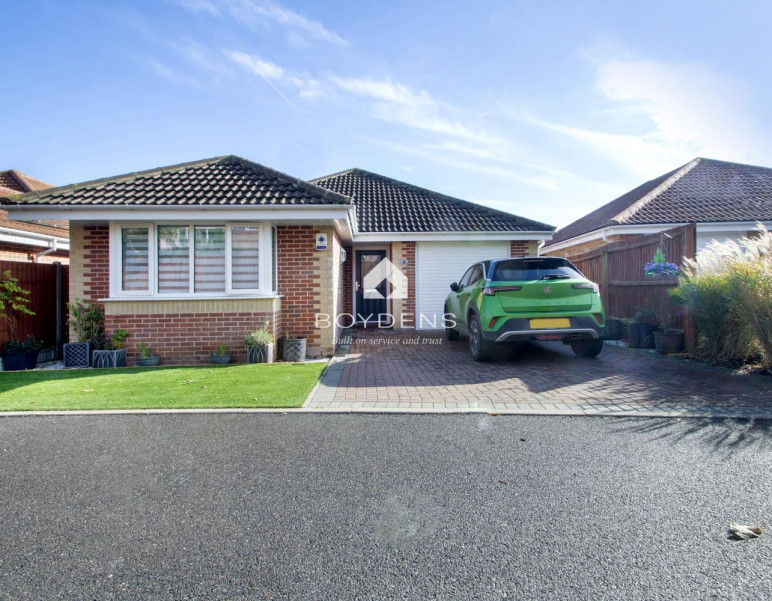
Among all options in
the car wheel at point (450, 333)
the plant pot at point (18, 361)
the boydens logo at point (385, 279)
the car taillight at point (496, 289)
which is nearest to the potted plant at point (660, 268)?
the car taillight at point (496, 289)

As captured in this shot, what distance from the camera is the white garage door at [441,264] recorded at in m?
12.4

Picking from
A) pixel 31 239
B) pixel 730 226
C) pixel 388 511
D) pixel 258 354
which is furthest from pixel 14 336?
pixel 730 226

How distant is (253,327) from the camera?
7949mm

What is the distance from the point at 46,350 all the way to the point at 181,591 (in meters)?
8.74

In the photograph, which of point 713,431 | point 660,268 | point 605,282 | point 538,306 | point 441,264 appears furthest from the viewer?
point 441,264

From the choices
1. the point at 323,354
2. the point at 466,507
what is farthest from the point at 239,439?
the point at 323,354

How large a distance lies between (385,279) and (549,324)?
6838 mm

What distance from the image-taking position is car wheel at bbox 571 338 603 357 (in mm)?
7559

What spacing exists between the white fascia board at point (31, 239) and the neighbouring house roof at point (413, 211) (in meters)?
7.69

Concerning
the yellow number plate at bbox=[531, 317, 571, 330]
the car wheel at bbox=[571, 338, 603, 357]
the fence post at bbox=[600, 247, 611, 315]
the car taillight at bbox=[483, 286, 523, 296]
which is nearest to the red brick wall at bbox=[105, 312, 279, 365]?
the car taillight at bbox=[483, 286, 523, 296]

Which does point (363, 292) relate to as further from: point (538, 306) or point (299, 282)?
point (538, 306)

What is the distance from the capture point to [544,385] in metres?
5.81

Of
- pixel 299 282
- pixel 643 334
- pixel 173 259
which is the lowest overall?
pixel 643 334

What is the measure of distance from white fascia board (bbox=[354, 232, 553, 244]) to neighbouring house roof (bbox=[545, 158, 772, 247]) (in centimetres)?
361
